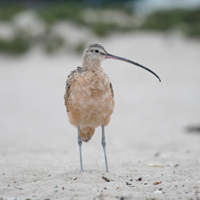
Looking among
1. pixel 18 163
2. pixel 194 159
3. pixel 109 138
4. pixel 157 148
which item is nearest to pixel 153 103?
pixel 109 138

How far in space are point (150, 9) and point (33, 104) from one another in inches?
519

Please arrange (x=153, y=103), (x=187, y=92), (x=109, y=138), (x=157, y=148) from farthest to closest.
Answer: (x=187, y=92), (x=153, y=103), (x=109, y=138), (x=157, y=148)

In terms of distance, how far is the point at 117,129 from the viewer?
8812mm

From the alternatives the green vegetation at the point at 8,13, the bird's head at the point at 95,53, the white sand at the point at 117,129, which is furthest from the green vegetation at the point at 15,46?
the bird's head at the point at 95,53

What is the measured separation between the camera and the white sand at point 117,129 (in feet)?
12.8

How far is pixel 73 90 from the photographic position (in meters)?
4.48

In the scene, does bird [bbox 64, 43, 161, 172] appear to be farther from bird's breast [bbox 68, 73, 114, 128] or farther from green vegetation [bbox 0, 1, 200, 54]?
green vegetation [bbox 0, 1, 200, 54]

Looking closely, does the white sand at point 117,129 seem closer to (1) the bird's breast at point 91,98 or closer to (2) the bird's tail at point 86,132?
(2) the bird's tail at point 86,132

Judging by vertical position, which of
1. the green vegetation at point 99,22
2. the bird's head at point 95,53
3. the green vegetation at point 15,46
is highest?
the green vegetation at point 99,22

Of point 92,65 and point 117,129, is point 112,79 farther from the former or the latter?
point 92,65

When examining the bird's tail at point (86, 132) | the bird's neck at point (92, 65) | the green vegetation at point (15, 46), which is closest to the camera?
the bird's neck at point (92, 65)

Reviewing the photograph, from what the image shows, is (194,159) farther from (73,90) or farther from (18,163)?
(18,163)

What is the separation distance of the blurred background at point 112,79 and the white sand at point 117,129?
3 centimetres

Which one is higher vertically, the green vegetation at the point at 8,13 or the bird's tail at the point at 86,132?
the green vegetation at the point at 8,13
